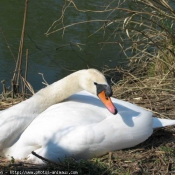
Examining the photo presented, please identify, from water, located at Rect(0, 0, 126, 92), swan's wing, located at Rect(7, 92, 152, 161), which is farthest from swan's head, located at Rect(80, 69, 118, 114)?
water, located at Rect(0, 0, 126, 92)

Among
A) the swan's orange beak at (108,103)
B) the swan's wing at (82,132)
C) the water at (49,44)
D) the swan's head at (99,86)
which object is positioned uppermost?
the water at (49,44)

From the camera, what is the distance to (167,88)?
6.23 meters

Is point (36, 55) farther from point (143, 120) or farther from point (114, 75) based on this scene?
point (143, 120)

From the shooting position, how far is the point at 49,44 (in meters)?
9.26

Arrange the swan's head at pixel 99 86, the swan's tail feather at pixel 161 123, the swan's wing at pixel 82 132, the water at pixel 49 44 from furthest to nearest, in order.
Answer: the water at pixel 49 44
the swan's tail feather at pixel 161 123
the swan's head at pixel 99 86
the swan's wing at pixel 82 132

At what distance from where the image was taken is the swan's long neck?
4598 mm

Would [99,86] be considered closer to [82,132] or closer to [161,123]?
[82,132]

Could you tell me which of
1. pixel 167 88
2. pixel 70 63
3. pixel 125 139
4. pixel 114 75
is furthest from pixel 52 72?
pixel 125 139

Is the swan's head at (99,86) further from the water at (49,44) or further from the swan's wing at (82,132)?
the water at (49,44)

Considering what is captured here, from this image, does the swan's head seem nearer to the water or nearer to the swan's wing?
the swan's wing

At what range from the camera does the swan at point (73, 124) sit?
168 inches

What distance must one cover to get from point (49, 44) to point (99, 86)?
16.1ft

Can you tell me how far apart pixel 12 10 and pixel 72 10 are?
122 centimetres

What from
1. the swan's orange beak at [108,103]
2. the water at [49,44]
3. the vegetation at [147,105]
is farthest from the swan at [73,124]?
the water at [49,44]
